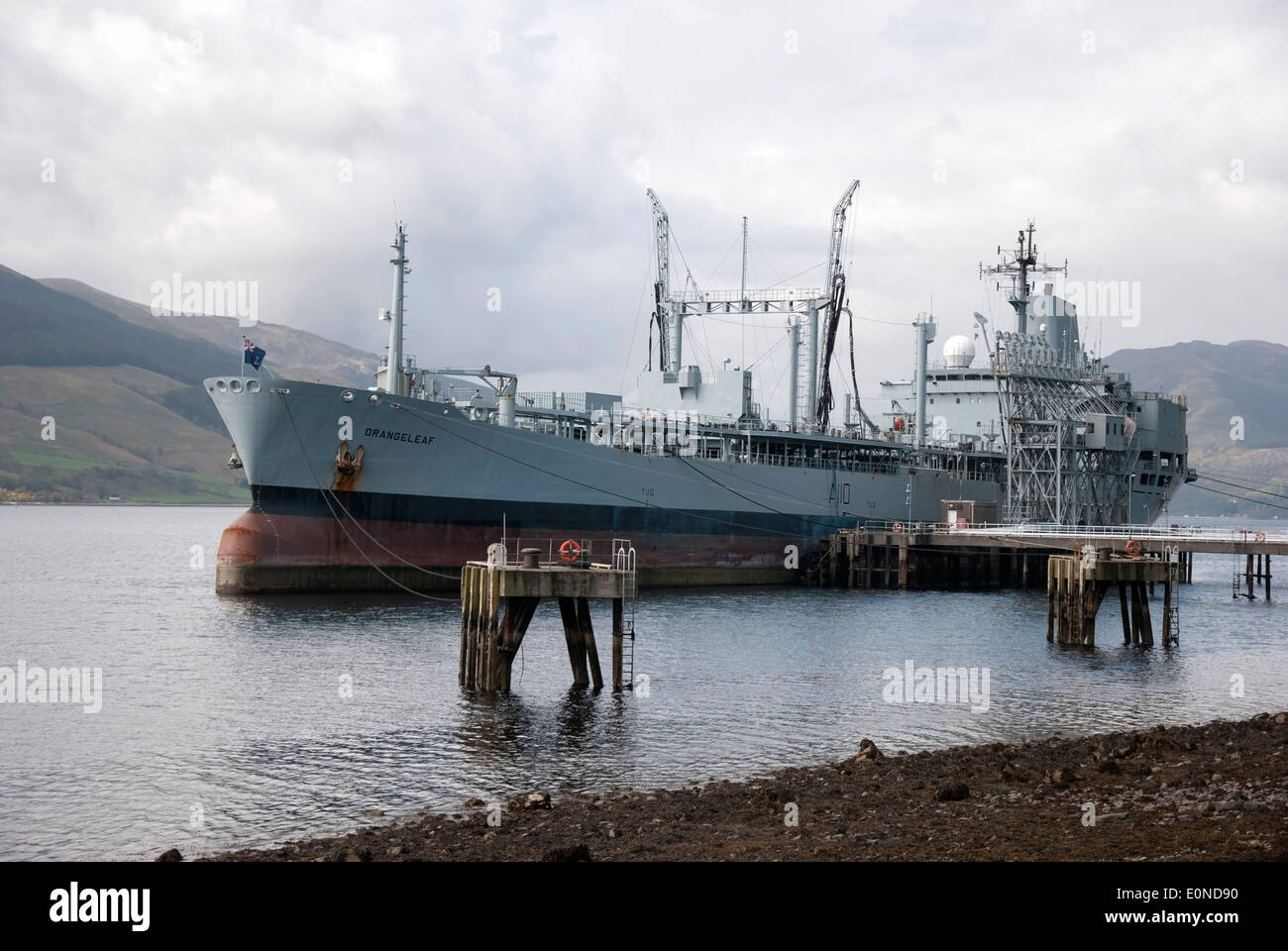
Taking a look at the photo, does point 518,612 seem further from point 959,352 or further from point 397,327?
point 959,352

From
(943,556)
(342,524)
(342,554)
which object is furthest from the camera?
(943,556)

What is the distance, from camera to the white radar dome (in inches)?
2781

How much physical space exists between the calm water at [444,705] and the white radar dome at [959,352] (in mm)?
29831

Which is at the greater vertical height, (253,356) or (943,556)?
(253,356)

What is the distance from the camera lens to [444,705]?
22719 millimetres

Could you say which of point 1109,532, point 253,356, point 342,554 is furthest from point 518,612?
point 1109,532

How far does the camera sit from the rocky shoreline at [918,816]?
1217cm

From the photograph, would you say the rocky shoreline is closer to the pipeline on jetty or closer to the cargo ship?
the cargo ship

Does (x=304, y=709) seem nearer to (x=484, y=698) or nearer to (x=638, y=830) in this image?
(x=484, y=698)

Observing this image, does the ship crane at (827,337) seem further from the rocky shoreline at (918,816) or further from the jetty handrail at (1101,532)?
the rocky shoreline at (918,816)

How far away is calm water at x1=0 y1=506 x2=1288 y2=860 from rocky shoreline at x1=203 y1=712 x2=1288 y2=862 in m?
1.66

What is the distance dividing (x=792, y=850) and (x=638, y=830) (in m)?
2.07

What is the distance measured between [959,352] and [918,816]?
2356 inches
